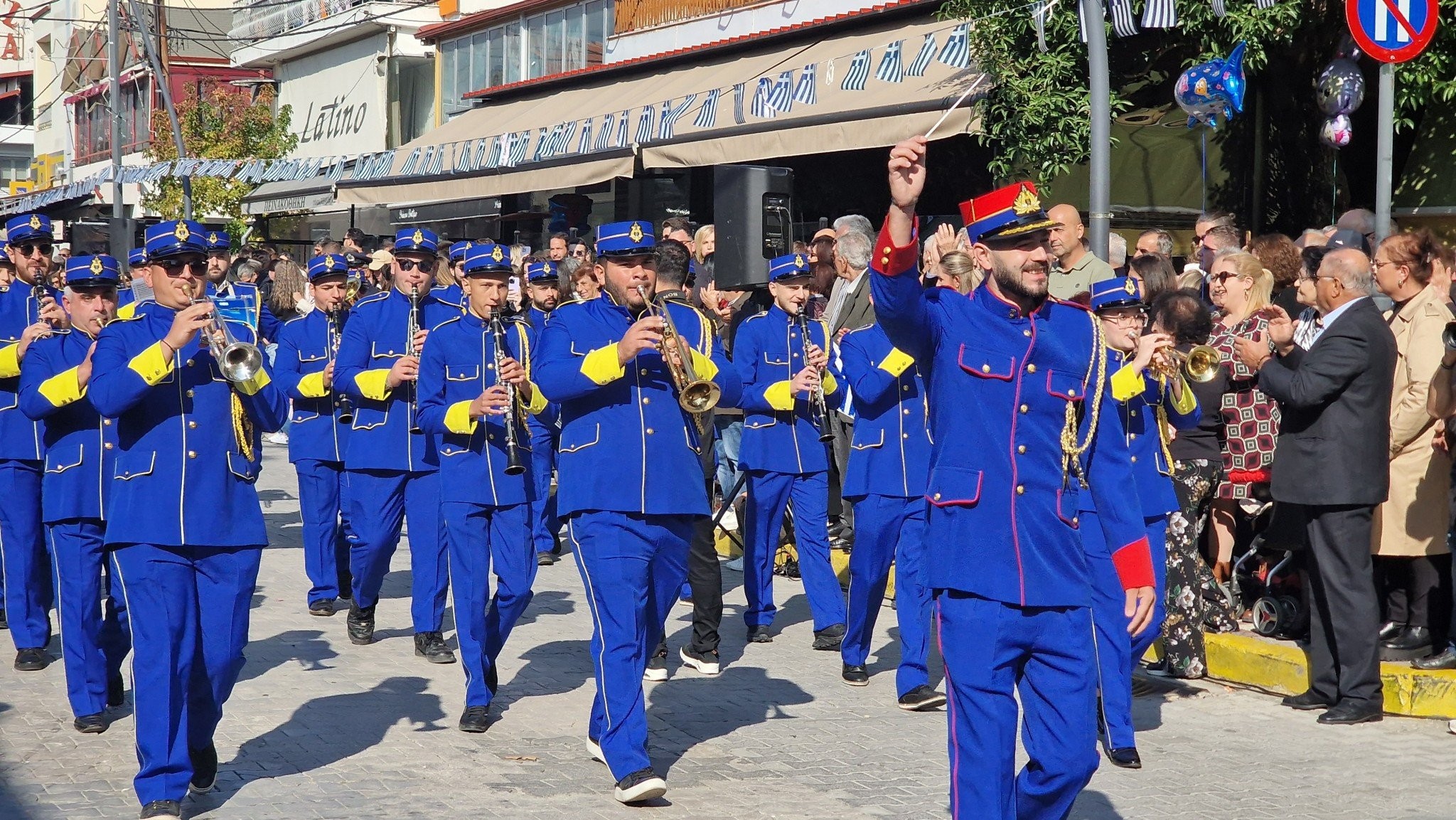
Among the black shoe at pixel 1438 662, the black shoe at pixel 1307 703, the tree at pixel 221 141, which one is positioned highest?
the tree at pixel 221 141

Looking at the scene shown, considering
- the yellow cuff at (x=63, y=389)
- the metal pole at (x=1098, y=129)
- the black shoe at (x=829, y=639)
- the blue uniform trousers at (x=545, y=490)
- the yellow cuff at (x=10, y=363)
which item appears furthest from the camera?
the blue uniform trousers at (x=545, y=490)

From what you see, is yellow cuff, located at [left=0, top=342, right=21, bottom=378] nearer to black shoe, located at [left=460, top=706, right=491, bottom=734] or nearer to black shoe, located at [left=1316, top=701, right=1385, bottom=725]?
black shoe, located at [left=460, top=706, right=491, bottom=734]

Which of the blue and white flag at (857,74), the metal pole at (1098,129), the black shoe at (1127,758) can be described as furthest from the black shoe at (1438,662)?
the blue and white flag at (857,74)

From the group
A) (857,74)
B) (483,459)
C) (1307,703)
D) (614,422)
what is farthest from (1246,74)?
(614,422)

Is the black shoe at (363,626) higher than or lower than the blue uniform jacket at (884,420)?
lower

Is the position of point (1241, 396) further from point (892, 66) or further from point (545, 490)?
point (892, 66)

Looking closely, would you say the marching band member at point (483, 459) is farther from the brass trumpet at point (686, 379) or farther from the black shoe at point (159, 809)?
the black shoe at point (159, 809)

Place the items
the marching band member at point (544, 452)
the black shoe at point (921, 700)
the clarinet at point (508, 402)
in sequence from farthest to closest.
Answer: the marching band member at point (544, 452) < the black shoe at point (921, 700) < the clarinet at point (508, 402)

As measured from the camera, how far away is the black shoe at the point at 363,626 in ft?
31.6

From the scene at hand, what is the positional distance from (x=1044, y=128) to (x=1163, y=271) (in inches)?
148

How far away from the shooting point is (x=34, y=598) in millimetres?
8852

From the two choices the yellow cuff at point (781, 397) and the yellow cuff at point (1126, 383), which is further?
the yellow cuff at point (781, 397)

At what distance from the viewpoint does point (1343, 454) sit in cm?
771

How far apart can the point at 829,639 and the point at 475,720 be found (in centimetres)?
263
